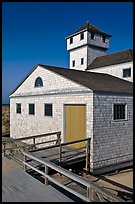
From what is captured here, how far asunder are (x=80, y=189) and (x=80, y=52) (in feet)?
61.7

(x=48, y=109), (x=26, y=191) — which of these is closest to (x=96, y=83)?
(x=48, y=109)

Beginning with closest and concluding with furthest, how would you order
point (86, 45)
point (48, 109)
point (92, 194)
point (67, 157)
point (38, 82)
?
point (92, 194) < point (67, 157) < point (48, 109) < point (38, 82) < point (86, 45)

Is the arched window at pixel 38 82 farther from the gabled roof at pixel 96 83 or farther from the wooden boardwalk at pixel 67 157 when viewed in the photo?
the wooden boardwalk at pixel 67 157

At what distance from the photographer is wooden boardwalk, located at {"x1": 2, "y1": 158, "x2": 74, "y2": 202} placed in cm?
499

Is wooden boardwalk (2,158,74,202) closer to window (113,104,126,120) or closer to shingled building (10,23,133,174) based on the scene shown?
shingled building (10,23,133,174)

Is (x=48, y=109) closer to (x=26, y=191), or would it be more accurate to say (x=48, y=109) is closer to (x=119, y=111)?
(x=119, y=111)

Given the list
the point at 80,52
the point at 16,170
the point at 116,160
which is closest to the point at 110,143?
the point at 116,160

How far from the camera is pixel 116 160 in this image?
10891 millimetres

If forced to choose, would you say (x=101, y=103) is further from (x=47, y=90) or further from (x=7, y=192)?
(x=7, y=192)

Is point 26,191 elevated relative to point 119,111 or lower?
lower

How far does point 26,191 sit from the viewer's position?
5434 mm

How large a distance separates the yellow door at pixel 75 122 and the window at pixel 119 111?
1741mm

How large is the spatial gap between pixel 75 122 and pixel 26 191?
6144 mm

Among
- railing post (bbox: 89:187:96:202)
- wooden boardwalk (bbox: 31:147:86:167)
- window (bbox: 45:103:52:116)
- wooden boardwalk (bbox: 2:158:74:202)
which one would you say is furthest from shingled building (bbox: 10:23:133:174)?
railing post (bbox: 89:187:96:202)
